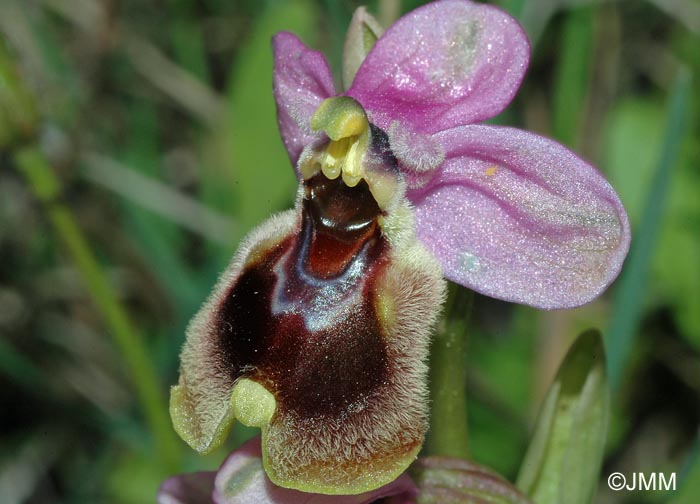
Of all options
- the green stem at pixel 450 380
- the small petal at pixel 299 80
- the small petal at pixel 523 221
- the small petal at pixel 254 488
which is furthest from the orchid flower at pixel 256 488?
the small petal at pixel 299 80

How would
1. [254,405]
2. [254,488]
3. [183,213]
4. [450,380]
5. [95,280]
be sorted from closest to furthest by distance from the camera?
[254,405] → [254,488] → [450,380] → [95,280] → [183,213]

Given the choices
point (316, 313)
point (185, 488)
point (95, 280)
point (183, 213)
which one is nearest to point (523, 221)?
point (316, 313)

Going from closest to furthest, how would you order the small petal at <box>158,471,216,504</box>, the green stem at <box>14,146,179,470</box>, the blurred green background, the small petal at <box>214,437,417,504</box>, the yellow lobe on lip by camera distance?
1. the yellow lobe on lip
2. the small petal at <box>214,437,417,504</box>
3. the small petal at <box>158,471,216,504</box>
4. the green stem at <box>14,146,179,470</box>
5. the blurred green background

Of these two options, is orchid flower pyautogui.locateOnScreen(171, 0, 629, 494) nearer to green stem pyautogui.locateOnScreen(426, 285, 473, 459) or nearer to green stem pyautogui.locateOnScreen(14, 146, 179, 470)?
green stem pyautogui.locateOnScreen(426, 285, 473, 459)

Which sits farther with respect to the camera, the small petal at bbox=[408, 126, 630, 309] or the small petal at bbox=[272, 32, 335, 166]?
the small petal at bbox=[272, 32, 335, 166]

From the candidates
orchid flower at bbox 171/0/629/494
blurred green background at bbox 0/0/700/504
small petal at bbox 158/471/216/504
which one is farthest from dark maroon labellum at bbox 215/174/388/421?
blurred green background at bbox 0/0/700/504

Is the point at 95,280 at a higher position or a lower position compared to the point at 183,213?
higher

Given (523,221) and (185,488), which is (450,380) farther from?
(185,488)
